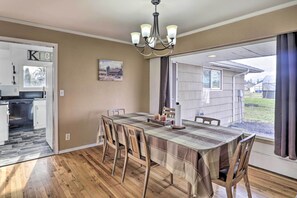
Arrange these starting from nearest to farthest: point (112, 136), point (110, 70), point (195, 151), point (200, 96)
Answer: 1. point (195, 151)
2. point (112, 136)
3. point (110, 70)
4. point (200, 96)

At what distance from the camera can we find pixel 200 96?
545cm

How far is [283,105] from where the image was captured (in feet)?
8.03

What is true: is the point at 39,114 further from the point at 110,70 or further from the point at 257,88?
the point at 257,88

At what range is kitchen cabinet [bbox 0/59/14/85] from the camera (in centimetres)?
498

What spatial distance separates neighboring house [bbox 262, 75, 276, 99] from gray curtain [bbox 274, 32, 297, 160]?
0.66 metres

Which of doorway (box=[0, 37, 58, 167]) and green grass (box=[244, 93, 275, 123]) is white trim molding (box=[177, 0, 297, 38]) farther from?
doorway (box=[0, 37, 58, 167])

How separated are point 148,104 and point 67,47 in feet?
7.50

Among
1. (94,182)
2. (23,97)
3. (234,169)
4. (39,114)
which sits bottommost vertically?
(94,182)

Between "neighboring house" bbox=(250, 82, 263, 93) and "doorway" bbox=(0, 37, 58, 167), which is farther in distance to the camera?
"doorway" bbox=(0, 37, 58, 167)

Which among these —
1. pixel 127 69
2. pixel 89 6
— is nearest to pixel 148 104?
pixel 127 69

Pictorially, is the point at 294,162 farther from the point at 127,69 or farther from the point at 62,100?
the point at 62,100

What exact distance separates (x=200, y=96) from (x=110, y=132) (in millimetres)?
3473

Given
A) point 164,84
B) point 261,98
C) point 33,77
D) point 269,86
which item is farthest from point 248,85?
point 33,77

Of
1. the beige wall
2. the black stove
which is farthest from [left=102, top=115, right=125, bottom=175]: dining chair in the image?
the black stove
